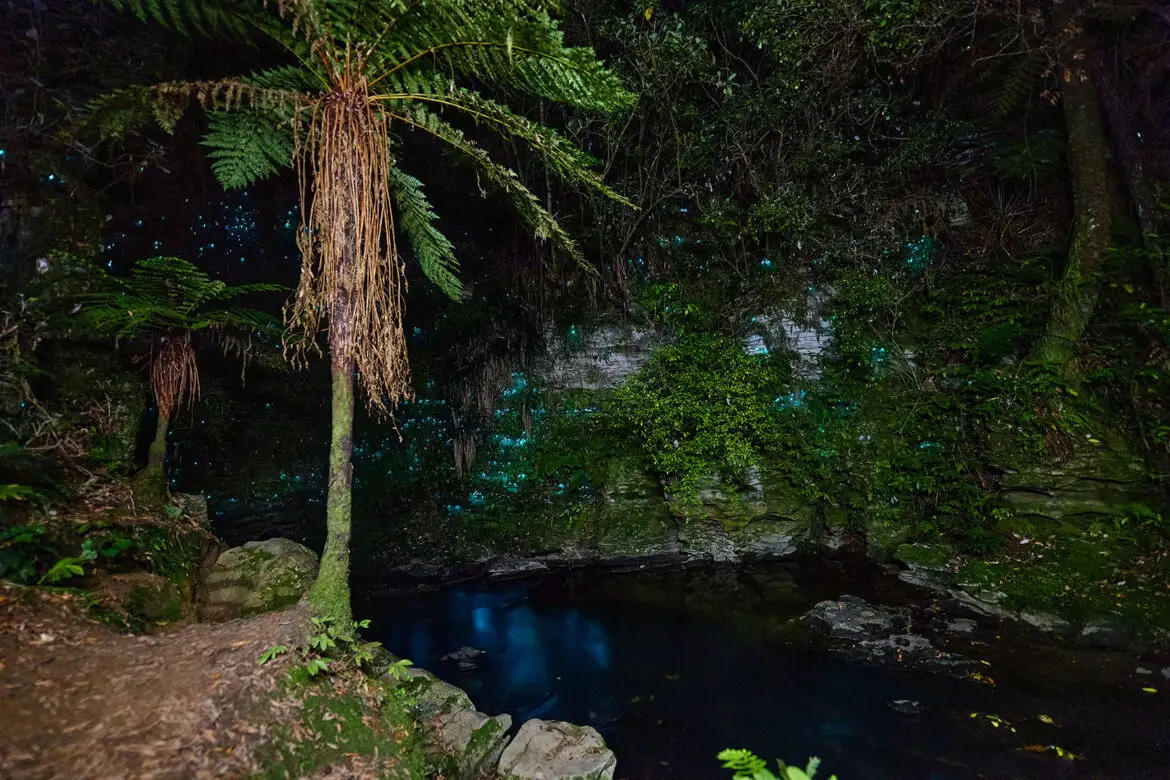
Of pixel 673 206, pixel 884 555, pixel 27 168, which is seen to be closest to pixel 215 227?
pixel 27 168

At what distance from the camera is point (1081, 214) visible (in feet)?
21.2

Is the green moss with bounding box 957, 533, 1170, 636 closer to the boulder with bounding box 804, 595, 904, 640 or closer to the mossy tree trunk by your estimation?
the boulder with bounding box 804, 595, 904, 640

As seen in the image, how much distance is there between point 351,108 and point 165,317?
2433mm

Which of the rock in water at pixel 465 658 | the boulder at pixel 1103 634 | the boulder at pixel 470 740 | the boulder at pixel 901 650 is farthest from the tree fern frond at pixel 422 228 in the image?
the boulder at pixel 1103 634

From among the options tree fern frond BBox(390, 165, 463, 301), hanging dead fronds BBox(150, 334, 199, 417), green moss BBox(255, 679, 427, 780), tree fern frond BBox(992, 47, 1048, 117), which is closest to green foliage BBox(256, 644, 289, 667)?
green moss BBox(255, 679, 427, 780)

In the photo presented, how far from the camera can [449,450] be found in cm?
841

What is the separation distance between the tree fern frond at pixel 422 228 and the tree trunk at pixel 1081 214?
21.9 feet

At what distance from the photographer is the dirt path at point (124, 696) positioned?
2211 mm

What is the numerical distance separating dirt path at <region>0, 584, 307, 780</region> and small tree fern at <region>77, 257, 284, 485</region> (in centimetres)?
188

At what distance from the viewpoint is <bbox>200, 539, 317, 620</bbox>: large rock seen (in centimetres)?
404

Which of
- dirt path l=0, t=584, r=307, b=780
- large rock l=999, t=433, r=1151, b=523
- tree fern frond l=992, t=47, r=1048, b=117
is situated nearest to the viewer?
dirt path l=0, t=584, r=307, b=780

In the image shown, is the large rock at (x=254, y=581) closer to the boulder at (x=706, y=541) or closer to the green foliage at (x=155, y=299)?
the green foliage at (x=155, y=299)

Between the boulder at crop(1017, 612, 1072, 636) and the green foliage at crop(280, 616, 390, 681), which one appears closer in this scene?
the green foliage at crop(280, 616, 390, 681)

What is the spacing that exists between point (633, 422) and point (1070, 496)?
4.95 metres
